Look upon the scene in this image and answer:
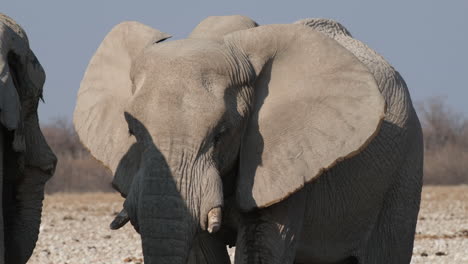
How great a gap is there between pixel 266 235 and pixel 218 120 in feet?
2.26

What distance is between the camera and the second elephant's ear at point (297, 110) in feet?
20.6

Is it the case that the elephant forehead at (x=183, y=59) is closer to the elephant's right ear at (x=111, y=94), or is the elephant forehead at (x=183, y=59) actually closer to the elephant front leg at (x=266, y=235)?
the elephant's right ear at (x=111, y=94)

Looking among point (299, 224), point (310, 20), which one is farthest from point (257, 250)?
point (310, 20)

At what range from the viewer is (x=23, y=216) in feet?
22.5

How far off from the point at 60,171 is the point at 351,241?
43427 mm

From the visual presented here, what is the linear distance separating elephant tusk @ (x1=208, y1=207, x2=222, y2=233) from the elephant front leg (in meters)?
0.52

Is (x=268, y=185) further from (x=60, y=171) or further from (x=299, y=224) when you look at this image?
(x=60, y=171)

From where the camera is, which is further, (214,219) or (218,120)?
(218,120)

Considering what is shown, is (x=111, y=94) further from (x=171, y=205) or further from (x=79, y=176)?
(x=79, y=176)

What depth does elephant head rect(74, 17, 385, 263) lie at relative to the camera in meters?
5.82

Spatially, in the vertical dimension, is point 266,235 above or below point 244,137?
below

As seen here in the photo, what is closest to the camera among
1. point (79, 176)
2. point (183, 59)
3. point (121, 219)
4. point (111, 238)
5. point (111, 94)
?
point (121, 219)

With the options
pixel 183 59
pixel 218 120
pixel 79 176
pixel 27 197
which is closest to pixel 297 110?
pixel 218 120

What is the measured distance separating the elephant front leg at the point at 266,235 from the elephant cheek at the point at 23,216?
1.18m
